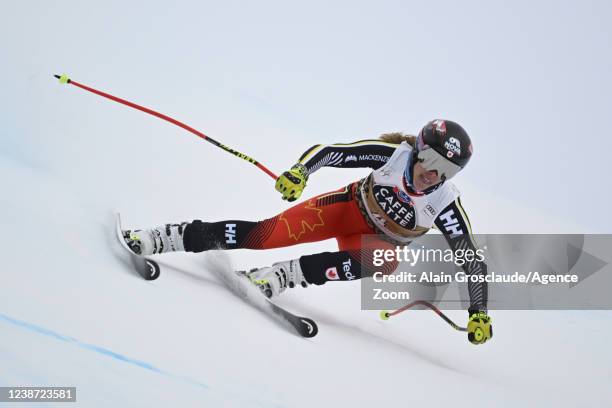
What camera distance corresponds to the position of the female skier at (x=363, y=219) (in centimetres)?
354

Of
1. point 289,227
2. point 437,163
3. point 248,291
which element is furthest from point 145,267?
point 437,163

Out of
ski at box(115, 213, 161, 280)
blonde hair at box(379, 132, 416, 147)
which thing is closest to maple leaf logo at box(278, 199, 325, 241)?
blonde hair at box(379, 132, 416, 147)

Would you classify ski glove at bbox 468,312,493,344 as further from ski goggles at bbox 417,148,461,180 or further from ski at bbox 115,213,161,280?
ski at bbox 115,213,161,280

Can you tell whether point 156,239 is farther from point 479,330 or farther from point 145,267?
point 479,330

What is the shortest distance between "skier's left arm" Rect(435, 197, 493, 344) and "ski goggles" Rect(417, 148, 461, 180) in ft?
0.89

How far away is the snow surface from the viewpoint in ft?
8.39

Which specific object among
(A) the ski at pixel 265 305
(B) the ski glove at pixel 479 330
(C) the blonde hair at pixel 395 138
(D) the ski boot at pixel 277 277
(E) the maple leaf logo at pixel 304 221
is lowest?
(B) the ski glove at pixel 479 330

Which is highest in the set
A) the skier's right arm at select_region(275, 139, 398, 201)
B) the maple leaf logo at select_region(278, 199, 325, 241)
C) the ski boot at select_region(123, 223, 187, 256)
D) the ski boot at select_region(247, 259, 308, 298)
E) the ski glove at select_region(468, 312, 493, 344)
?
the skier's right arm at select_region(275, 139, 398, 201)

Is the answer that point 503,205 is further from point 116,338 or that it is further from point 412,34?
point 116,338

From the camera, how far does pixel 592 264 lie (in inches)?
232

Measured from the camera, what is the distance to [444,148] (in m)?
3.46

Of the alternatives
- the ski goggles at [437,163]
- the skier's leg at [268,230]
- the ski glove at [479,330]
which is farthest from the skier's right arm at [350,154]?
the ski glove at [479,330]

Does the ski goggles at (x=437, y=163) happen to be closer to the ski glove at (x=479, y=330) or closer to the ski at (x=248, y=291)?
the ski glove at (x=479, y=330)

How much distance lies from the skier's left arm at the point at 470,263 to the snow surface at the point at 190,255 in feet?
1.00
